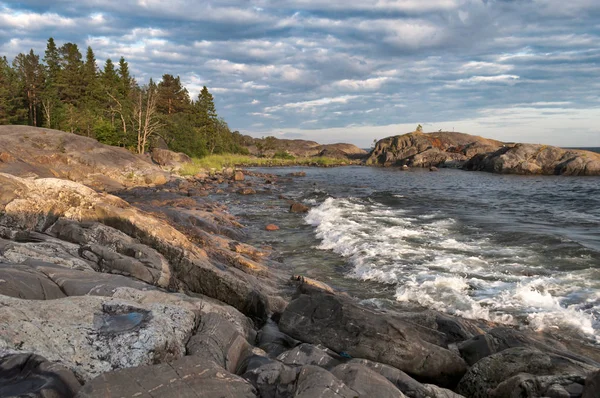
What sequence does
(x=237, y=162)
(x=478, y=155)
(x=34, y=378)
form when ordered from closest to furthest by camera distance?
(x=34, y=378) < (x=478, y=155) < (x=237, y=162)

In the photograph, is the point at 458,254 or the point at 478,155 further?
the point at 478,155

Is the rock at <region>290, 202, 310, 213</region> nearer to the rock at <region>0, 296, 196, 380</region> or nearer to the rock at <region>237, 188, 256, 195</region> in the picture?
the rock at <region>237, 188, 256, 195</region>

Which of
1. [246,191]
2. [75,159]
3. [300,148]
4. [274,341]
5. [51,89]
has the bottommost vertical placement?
[274,341]

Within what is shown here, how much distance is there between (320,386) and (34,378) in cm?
275

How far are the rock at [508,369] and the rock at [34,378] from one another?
512cm

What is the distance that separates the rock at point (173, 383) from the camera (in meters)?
3.70

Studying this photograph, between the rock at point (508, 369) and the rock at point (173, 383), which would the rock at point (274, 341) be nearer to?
the rock at point (173, 383)

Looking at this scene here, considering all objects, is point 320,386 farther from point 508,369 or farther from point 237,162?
point 237,162

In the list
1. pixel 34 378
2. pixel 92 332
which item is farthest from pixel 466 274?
pixel 34 378

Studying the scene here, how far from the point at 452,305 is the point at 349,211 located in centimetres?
1565

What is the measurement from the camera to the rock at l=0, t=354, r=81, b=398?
3.53 metres

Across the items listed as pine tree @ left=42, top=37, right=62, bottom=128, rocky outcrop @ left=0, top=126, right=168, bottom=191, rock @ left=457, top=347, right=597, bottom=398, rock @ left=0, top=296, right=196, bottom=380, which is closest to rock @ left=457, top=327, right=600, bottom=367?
rock @ left=457, top=347, right=597, bottom=398

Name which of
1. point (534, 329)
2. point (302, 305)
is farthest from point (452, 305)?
point (302, 305)

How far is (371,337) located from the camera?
6594 mm
